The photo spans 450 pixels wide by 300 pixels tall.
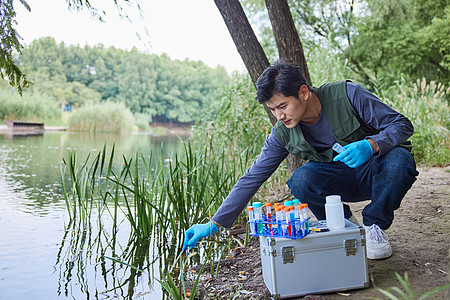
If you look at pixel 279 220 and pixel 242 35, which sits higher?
pixel 242 35

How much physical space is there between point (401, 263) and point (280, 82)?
3.02 feet

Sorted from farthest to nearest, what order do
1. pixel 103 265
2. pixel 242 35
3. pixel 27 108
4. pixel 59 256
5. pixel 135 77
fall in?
pixel 135 77
pixel 27 108
pixel 242 35
pixel 59 256
pixel 103 265

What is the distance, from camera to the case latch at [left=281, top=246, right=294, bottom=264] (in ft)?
4.93

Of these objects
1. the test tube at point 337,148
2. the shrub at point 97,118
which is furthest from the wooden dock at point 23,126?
the test tube at point 337,148

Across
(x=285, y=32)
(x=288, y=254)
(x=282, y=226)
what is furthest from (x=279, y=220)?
(x=285, y=32)

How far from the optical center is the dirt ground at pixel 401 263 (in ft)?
5.11

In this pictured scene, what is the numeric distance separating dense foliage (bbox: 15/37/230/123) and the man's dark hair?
81.6 ft

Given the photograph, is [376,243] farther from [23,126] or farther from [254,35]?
[23,126]

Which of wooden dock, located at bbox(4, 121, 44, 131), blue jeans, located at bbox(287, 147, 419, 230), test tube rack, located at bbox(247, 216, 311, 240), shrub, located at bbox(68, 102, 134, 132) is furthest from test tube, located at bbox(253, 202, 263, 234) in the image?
shrub, located at bbox(68, 102, 134, 132)

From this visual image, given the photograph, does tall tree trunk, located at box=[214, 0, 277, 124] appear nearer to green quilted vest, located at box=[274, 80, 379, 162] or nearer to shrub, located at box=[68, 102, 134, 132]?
green quilted vest, located at box=[274, 80, 379, 162]

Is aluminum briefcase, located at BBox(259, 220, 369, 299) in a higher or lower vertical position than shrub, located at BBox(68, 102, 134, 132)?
lower

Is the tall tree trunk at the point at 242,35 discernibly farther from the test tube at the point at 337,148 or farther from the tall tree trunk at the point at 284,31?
the test tube at the point at 337,148

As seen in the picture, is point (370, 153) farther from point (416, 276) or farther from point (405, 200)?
point (405, 200)

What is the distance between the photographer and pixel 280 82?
5.68 feet
